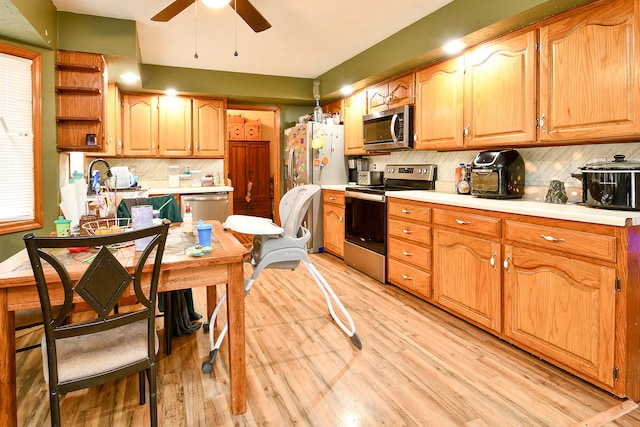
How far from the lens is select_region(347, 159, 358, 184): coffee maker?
5453 mm

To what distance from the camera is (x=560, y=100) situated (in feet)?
8.00

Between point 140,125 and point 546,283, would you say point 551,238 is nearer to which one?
point 546,283

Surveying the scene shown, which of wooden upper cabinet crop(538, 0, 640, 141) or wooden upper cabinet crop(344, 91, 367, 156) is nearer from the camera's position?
wooden upper cabinet crop(538, 0, 640, 141)

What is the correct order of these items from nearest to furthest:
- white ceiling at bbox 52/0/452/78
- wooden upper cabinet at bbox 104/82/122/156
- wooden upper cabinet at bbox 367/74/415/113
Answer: white ceiling at bbox 52/0/452/78, wooden upper cabinet at bbox 367/74/415/113, wooden upper cabinet at bbox 104/82/122/156

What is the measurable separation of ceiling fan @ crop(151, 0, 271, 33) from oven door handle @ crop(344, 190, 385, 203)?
184 cm

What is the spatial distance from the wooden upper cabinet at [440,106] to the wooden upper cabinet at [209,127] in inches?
119

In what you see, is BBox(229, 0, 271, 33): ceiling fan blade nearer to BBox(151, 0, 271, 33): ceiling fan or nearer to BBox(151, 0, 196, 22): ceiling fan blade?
BBox(151, 0, 271, 33): ceiling fan

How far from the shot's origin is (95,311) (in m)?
1.38

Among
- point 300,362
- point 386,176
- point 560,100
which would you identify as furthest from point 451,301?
point 386,176

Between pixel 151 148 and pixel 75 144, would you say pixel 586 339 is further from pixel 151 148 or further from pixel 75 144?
pixel 151 148

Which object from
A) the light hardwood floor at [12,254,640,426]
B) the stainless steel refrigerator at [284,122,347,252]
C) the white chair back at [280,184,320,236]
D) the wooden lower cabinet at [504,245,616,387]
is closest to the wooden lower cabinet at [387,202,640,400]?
the wooden lower cabinet at [504,245,616,387]

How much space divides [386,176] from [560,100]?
245 centimetres

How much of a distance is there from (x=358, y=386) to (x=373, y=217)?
2.12 m

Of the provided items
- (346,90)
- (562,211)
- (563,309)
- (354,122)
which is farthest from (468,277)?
(346,90)
